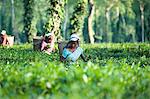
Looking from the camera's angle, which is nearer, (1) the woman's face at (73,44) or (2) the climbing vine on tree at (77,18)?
(1) the woman's face at (73,44)

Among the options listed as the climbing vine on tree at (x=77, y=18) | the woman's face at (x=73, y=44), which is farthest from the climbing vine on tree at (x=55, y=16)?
the woman's face at (x=73, y=44)

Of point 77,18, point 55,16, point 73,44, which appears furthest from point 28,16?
point 73,44

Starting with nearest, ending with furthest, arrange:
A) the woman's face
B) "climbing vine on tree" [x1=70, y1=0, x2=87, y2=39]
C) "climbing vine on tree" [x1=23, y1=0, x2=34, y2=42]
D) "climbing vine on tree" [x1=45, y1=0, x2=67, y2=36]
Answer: the woman's face, "climbing vine on tree" [x1=45, y1=0, x2=67, y2=36], "climbing vine on tree" [x1=70, y1=0, x2=87, y2=39], "climbing vine on tree" [x1=23, y1=0, x2=34, y2=42]

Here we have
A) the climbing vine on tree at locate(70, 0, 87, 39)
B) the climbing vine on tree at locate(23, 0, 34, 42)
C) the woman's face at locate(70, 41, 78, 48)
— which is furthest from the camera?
the climbing vine on tree at locate(23, 0, 34, 42)

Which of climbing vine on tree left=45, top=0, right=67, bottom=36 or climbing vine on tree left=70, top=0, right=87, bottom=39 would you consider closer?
climbing vine on tree left=45, top=0, right=67, bottom=36

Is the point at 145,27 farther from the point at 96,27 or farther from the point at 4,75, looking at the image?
the point at 4,75

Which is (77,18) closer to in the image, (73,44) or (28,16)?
(28,16)

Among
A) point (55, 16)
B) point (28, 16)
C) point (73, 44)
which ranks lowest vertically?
point (73, 44)

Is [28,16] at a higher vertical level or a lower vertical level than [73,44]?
higher

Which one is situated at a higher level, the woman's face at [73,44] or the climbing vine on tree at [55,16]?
the climbing vine on tree at [55,16]

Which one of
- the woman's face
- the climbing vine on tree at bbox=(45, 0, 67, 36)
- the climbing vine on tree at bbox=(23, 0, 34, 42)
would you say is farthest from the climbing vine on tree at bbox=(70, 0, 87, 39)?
the woman's face

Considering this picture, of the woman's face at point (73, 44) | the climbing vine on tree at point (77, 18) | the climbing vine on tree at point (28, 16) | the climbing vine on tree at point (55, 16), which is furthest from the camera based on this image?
the climbing vine on tree at point (28, 16)

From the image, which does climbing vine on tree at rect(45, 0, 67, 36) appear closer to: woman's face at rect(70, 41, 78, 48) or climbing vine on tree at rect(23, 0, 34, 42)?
climbing vine on tree at rect(23, 0, 34, 42)

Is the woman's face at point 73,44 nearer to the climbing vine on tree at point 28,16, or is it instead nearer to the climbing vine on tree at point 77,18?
the climbing vine on tree at point 77,18
